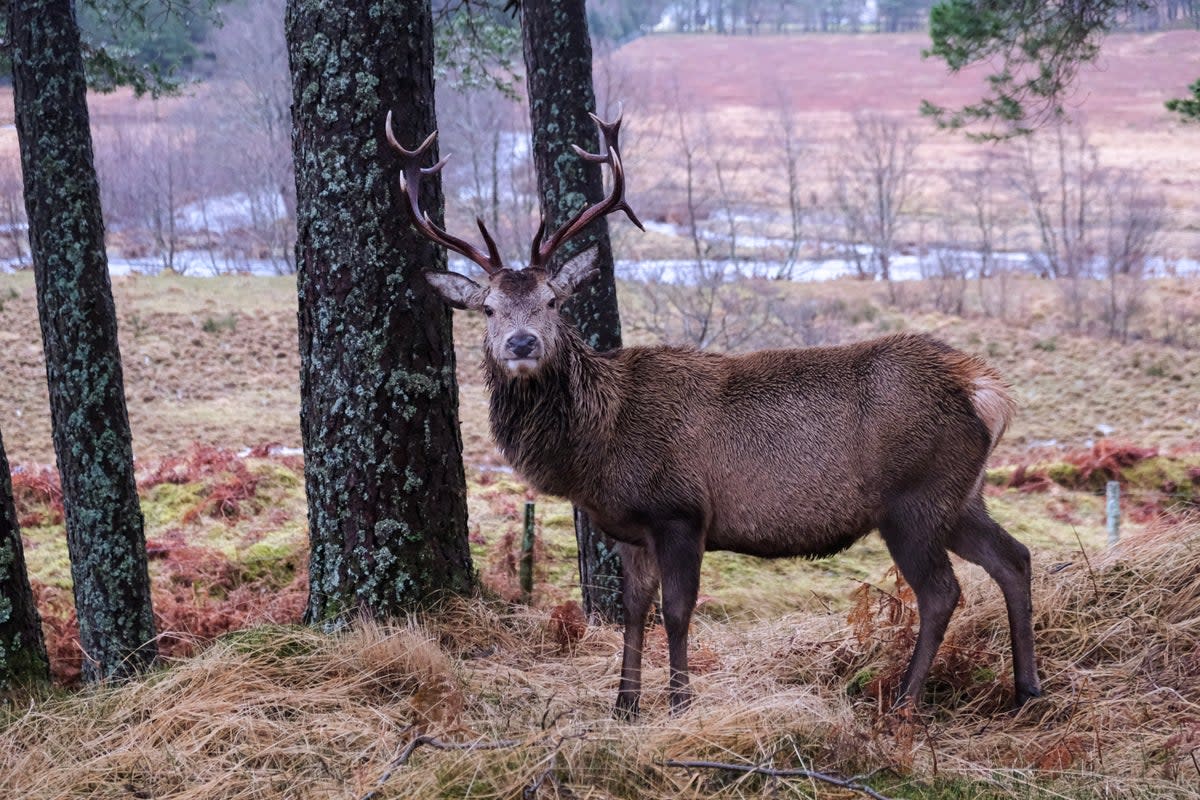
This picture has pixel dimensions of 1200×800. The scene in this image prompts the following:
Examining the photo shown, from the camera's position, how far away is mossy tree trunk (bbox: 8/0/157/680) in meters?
6.86

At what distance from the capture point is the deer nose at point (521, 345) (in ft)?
18.2

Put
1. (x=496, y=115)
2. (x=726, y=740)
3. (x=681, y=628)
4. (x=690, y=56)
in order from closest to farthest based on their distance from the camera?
(x=726, y=740)
(x=681, y=628)
(x=496, y=115)
(x=690, y=56)

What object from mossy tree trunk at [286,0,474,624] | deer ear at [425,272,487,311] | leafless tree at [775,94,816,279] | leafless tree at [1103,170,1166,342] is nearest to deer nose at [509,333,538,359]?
deer ear at [425,272,487,311]

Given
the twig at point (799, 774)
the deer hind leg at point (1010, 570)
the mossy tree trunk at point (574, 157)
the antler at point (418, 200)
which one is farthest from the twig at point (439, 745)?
the mossy tree trunk at point (574, 157)

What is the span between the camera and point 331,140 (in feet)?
19.6

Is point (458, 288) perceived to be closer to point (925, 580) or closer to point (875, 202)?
point (925, 580)

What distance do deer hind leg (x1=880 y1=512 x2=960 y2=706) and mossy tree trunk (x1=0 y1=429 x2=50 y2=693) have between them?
4448 mm

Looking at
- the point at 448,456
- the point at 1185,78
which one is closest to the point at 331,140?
the point at 448,456

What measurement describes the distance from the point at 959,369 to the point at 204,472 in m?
9.10

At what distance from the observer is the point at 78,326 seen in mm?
6926

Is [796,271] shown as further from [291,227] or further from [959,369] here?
[959,369]

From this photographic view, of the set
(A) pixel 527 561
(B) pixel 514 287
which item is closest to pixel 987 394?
(B) pixel 514 287

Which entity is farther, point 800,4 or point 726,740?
point 800,4

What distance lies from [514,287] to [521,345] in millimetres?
374
